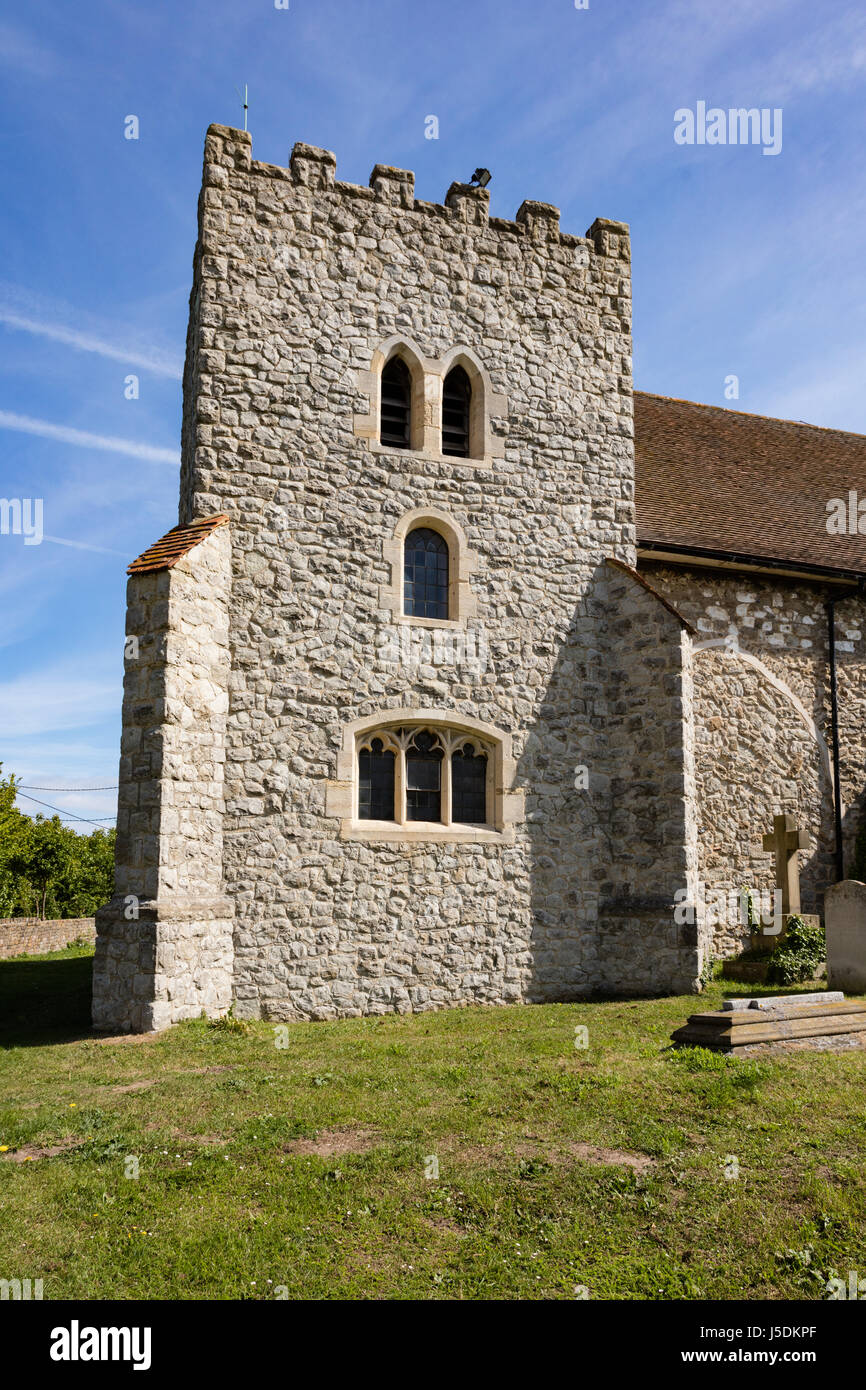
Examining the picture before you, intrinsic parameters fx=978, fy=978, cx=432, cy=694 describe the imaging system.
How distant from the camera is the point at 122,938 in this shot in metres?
9.38

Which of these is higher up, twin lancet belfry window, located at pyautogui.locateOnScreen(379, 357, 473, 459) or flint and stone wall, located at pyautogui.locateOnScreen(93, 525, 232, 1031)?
twin lancet belfry window, located at pyautogui.locateOnScreen(379, 357, 473, 459)

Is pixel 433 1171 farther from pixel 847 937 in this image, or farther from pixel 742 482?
pixel 742 482

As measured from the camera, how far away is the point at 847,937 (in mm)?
10555

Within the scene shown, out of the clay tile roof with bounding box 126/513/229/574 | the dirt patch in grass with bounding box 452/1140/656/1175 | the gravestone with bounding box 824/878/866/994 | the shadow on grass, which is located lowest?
the shadow on grass

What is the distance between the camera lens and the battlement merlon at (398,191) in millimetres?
11836

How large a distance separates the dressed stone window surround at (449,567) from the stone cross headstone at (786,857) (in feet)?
16.0

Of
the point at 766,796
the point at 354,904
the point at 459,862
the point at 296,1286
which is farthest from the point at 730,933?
the point at 296,1286

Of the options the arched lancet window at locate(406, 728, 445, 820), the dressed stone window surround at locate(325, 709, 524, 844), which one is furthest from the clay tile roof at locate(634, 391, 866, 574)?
the arched lancet window at locate(406, 728, 445, 820)

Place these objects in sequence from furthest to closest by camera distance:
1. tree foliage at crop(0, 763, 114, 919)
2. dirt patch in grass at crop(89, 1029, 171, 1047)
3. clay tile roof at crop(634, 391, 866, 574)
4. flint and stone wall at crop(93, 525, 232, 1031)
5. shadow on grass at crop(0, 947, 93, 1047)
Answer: tree foliage at crop(0, 763, 114, 919) < clay tile roof at crop(634, 391, 866, 574) < shadow on grass at crop(0, 947, 93, 1047) < flint and stone wall at crop(93, 525, 232, 1031) < dirt patch in grass at crop(89, 1029, 171, 1047)

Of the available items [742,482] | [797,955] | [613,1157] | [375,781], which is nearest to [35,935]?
[375,781]

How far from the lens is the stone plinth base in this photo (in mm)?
9180

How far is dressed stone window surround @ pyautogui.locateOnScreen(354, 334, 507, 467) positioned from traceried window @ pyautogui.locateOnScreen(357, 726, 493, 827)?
3.57 metres

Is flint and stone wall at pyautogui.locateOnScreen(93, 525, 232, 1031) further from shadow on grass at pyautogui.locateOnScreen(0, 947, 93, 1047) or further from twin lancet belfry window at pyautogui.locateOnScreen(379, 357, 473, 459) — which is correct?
twin lancet belfry window at pyautogui.locateOnScreen(379, 357, 473, 459)

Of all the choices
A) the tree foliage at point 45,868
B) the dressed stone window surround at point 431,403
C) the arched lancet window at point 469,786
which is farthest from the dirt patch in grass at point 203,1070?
the tree foliage at point 45,868
